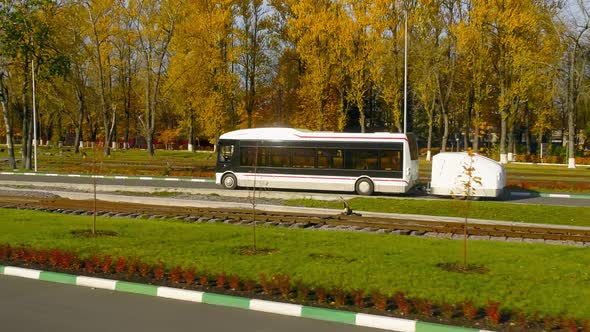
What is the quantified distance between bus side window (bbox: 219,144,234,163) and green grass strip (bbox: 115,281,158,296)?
18.0 m

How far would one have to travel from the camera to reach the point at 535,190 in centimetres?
2720

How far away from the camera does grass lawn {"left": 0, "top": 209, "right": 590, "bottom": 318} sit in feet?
29.1

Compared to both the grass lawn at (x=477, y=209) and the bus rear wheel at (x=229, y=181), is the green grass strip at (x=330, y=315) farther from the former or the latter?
the bus rear wheel at (x=229, y=181)

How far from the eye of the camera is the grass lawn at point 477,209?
19688 millimetres

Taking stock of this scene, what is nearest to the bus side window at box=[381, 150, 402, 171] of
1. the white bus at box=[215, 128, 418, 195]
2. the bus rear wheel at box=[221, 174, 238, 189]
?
→ the white bus at box=[215, 128, 418, 195]

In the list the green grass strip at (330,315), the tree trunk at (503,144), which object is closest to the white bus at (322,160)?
the green grass strip at (330,315)

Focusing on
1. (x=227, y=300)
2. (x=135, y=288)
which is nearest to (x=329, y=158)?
(x=135, y=288)

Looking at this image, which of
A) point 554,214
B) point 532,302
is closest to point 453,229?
point 554,214

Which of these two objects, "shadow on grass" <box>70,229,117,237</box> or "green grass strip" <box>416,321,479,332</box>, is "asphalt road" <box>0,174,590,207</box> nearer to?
"shadow on grass" <box>70,229,117,237</box>

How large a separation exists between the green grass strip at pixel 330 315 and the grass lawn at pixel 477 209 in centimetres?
1386

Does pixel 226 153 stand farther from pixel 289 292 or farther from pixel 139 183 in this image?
pixel 289 292

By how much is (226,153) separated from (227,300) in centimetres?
1902

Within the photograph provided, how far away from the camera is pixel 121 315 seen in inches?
300

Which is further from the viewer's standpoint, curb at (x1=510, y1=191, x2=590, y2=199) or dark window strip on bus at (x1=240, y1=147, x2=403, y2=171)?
curb at (x1=510, y1=191, x2=590, y2=199)
